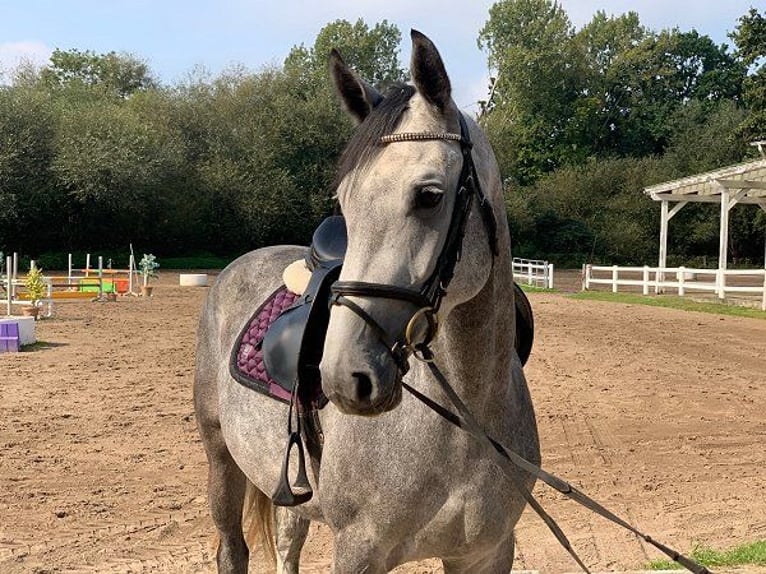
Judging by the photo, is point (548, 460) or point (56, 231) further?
point (56, 231)

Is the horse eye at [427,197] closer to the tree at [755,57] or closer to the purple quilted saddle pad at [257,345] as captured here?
the purple quilted saddle pad at [257,345]

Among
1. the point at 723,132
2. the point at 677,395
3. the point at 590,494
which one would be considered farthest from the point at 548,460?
the point at 723,132

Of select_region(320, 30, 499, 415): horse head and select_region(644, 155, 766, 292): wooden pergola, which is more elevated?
select_region(644, 155, 766, 292): wooden pergola

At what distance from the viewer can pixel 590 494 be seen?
6.15m

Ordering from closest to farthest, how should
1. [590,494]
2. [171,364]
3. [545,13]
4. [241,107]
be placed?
1. [590,494]
2. [171,364]
3. [241,107]
4. [545,13]

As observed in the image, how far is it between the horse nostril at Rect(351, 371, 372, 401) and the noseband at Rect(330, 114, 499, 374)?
0.30 feet

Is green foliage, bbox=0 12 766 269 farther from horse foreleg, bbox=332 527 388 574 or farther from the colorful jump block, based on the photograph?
horse foreleg, bbox=332 527 388 574

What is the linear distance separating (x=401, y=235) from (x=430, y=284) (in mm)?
139

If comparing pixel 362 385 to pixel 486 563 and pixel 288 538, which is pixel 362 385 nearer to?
pixel 486 563

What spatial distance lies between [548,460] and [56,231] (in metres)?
34.8

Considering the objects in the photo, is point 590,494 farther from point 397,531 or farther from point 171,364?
point 171,364

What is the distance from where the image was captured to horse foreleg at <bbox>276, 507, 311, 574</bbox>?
4.17 m

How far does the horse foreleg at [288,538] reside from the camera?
4.17 metres

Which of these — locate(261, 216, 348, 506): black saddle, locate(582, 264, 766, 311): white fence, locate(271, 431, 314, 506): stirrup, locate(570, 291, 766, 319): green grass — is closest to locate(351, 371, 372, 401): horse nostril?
locate(261, 216, 348, 506): black saddle
